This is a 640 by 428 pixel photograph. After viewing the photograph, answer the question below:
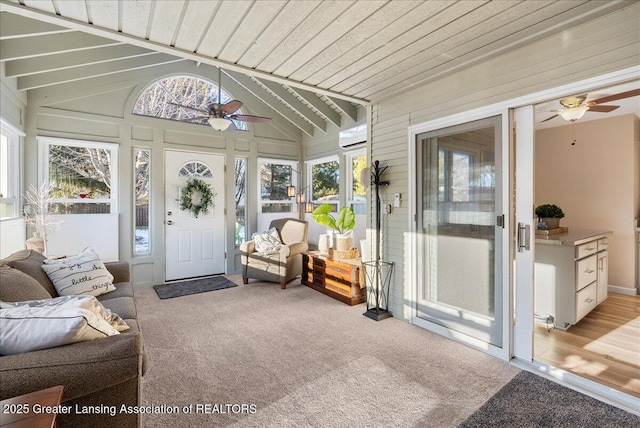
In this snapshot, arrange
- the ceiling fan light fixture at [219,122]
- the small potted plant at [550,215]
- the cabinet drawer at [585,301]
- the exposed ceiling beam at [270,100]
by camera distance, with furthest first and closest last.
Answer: the exposed ceiling beam at [270,100] < the ceiling fan light fixture at [219,122] < the small potted plant at [550,215] < the cabinet drawer at [585,301]

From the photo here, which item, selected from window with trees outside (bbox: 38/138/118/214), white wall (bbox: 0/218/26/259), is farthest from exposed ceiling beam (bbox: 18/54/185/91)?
white wall (bbox: 0/218/26/259)

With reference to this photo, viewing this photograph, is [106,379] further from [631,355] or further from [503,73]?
[631,355]

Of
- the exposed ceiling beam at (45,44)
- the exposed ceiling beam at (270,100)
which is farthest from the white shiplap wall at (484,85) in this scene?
the exposed ceiling beam at (45,44)

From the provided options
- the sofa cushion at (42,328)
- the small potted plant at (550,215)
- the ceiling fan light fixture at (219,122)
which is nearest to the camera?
the sofa cushion at (42,328)

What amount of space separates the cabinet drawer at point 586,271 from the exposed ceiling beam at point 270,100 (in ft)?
15.3

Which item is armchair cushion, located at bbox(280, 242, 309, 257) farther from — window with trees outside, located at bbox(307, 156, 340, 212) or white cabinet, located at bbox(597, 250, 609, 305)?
white cabinet, located at bbox(597, 250, 609, 305)

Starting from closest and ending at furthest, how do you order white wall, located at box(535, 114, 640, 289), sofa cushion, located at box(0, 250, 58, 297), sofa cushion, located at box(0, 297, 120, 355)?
1. sofa cushion, located at box(0, 297, 120, 355)
2. sofa cushion, located at box(0, 250, 58, 297)
3. white wall, located at box(535, 114, 640, 289)

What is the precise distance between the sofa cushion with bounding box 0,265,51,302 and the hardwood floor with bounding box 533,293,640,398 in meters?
3.71

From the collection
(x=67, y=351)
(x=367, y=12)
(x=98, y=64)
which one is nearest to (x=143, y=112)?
(x=98, y=64)

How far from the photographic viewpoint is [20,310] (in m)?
1.41

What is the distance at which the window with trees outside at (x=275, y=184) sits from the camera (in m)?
6.24

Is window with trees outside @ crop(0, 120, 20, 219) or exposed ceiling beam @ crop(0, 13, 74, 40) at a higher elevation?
exposed ceiling beam @ crop(0, 13, 74, 40)

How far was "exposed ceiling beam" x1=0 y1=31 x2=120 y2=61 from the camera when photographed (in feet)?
10.5

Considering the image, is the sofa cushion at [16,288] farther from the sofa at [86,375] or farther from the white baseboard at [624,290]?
the white baseboard at [624,290]
